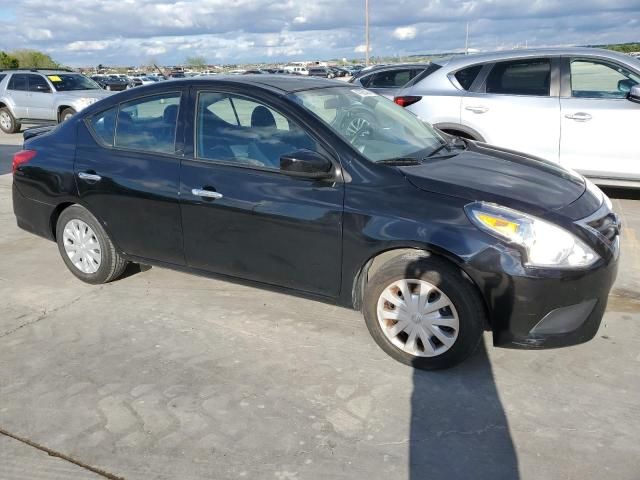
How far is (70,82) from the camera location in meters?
14.7

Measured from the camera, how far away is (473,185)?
3.29 m

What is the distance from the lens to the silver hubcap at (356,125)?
3.71 m

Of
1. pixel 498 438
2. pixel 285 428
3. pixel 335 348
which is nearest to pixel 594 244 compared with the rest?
pixel 498 438

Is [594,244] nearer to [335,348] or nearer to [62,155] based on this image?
[335,348]

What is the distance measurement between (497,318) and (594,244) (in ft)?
2.12

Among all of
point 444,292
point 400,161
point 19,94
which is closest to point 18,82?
A: point 19,94

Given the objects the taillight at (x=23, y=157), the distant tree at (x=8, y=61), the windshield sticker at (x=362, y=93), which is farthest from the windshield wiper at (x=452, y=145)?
the distant tree at (x=8, y=61)

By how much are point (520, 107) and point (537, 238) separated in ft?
12.9

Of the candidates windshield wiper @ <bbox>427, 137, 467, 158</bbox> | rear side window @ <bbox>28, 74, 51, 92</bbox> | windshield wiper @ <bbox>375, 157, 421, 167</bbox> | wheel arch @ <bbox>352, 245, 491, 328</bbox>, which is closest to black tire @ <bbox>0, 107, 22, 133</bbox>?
rear side window @ <bbox>28, 74, 51, 92</bbox>

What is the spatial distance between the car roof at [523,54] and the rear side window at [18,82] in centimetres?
1176

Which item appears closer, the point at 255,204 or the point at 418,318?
the point at 418,318

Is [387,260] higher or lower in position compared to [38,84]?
lower

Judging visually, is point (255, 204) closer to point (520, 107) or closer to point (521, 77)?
point (520, 107)

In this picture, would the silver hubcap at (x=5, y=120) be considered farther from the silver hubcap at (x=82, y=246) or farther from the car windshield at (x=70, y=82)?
the silver hubcap at (x=82, y=246)
